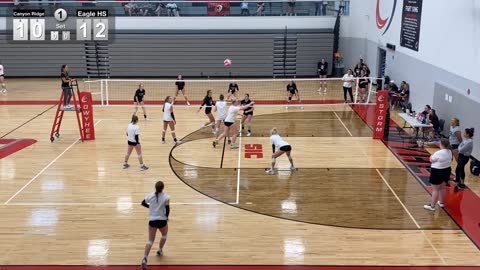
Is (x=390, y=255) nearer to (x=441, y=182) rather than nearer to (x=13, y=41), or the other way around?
(x=441, y=182)

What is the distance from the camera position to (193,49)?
3169cm

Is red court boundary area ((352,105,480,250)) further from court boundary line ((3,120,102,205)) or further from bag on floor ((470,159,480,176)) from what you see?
court boundary line ((3,120,102,205))

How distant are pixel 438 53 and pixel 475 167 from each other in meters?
5.74

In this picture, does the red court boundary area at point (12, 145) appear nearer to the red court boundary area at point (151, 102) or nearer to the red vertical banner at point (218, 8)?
the red court boundary area at point (151, 102)

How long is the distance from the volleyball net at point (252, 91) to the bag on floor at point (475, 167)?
8.60 metres

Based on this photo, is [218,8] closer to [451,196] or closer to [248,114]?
[248,114]

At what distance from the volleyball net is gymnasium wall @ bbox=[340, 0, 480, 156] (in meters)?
1.80

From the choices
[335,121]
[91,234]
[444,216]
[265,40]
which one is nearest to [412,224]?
[444,216]

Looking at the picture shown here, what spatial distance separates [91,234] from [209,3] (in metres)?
23.0

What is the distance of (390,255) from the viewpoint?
962 cm

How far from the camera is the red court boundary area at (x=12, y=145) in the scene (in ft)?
53.3
